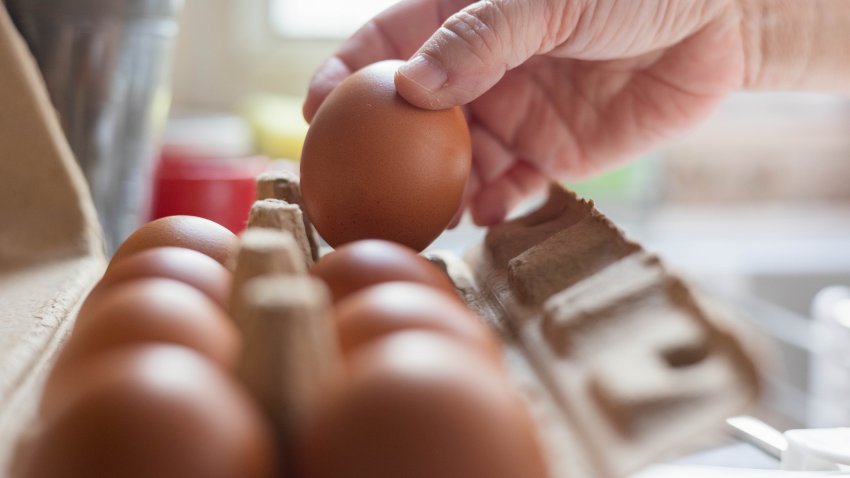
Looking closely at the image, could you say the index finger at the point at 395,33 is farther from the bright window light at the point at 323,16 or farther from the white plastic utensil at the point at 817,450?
the bright window light at the point at 323,16

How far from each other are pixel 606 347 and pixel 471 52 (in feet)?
1.17

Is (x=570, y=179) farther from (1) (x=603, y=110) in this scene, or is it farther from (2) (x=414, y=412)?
(2) (x=414, y=412)

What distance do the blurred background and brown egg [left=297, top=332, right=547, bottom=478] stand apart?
1.42 metres

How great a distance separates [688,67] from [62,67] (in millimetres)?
672

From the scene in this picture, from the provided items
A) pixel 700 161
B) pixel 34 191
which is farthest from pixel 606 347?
pixel 700 161

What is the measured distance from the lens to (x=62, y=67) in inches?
36.4

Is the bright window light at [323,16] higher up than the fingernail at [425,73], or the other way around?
the bright window light at [323,16]

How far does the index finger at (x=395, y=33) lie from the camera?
99cm

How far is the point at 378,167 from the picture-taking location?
A: 0.63m

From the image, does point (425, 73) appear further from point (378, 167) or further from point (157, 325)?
point (157, 325)

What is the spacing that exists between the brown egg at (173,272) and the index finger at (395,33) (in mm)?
491

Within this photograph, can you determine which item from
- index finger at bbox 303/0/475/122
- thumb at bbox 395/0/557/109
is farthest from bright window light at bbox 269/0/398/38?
thumb at bbox 395/0/557/109

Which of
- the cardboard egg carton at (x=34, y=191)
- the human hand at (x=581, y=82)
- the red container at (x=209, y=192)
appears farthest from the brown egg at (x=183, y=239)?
the red container at (x=209, y=192)

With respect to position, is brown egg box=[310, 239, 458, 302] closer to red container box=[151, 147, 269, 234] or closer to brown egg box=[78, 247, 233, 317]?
brown egg box=[78, 247, 233, 317]
